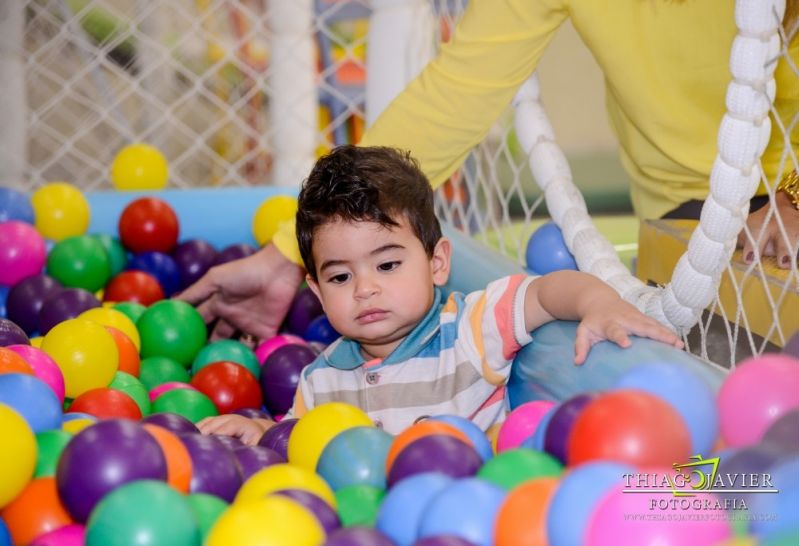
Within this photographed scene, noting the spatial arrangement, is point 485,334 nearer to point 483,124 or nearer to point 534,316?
point 534,316

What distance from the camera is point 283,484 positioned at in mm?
765

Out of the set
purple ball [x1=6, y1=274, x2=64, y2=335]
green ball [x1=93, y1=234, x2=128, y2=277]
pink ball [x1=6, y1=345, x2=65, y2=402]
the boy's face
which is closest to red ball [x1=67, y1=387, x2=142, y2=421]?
pink ball [x1=6, y1=345, x2=65, y2=402]

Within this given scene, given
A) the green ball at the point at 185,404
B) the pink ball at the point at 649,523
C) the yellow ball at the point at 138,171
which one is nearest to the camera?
the pink ball at the point at 649,523

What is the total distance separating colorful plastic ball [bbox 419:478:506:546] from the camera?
646mm

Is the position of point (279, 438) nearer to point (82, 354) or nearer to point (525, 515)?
point (82, 354)

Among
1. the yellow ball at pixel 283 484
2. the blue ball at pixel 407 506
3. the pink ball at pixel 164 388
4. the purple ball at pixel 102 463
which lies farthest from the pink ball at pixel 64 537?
the pink ball at pixel 164 388

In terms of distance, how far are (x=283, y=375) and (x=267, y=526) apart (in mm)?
757

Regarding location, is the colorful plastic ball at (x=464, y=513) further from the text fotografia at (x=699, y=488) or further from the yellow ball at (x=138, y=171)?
the yellow ball at (x=138, y=171)

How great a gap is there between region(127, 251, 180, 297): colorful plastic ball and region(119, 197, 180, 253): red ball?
0.03 m

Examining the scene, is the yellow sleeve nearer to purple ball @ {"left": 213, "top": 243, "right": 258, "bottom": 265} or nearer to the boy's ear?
the boy's ear

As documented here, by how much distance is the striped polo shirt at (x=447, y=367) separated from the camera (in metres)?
1.14

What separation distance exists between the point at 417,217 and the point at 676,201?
0.47 metres

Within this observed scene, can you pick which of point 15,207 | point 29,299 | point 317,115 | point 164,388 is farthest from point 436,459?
point 317,115

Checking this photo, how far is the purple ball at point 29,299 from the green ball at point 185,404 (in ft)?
1.43
